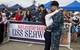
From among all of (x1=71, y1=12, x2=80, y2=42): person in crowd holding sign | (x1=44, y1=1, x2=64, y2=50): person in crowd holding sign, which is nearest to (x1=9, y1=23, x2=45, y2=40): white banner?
(x1=71, y1=12, x2=80, y2=42): person in crowd holding sign

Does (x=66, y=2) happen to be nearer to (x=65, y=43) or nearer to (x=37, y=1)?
(x=37, y=1)

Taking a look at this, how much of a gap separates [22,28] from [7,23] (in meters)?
0.82

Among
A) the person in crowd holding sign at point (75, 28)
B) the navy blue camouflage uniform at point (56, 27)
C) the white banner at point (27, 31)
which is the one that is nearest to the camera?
the navy blue camouflage uniform at point (56, 27)

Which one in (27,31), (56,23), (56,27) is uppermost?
(56,23)

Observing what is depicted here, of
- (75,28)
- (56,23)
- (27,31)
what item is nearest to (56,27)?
(56,23)

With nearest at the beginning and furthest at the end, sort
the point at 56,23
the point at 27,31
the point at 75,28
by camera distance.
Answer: the point at 56,23 < the point at 27,31 < the point at 75,28

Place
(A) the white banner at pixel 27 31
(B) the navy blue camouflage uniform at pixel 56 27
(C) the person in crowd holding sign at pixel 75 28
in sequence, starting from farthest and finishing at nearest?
(C) the person in crowd holding sign at pixel 75 28 < (A) the white banner at pixel 27 31 < (B) the navy blue camouflage uniform at pixel 56 27

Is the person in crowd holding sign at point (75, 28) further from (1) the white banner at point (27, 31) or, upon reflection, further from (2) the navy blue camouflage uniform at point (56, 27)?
(2) the navy blue camouflage uniform at point (56, 27)

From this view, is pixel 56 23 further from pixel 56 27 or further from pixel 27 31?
pixel 27 31

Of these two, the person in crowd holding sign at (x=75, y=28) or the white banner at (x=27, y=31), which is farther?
the person in crowd holding sign at (x=75, y=28)

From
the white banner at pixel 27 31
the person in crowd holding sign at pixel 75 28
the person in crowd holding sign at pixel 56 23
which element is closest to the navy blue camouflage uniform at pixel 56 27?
the person in crowd holding sign at pixel 56 23

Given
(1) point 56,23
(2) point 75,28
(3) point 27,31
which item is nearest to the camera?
(1) point 56,23

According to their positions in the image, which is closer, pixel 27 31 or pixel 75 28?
pixel 27 31

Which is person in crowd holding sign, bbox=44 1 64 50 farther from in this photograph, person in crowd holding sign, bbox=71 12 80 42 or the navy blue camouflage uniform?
person in crowd holding sign, bbox=71 12 80 42
